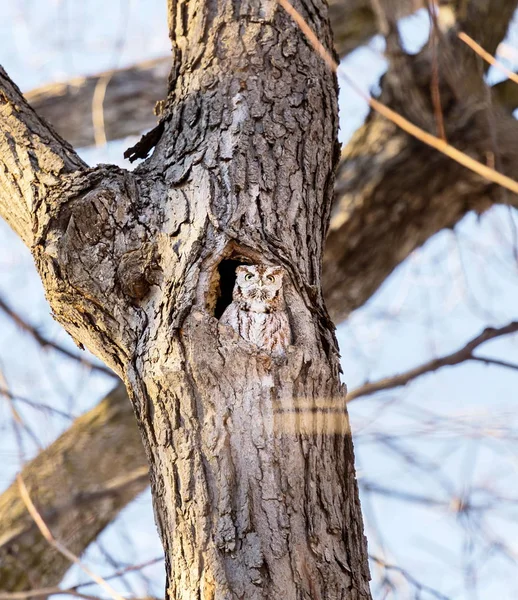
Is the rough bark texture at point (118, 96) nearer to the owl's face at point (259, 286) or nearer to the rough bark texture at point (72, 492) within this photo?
the rough bark texture at point (72, 492)

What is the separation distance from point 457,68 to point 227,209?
5.67 ft

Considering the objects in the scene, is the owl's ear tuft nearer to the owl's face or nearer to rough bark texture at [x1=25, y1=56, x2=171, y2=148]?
the owl's face

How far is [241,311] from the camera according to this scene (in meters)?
1.24

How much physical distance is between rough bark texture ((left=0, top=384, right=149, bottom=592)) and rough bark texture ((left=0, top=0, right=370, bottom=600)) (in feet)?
4.45

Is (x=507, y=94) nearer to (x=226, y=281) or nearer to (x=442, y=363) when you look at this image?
(x=442, y=363)

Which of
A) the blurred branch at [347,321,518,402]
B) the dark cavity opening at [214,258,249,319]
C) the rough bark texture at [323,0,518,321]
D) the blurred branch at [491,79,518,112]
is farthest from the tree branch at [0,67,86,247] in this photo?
the blurred branch at [491,79,518,112]

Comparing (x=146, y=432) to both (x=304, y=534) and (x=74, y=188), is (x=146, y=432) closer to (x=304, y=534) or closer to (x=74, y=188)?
(x=304, y=534)

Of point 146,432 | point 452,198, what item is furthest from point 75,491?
point 452,198

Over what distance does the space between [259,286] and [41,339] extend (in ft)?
6.56

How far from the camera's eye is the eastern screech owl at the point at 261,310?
1204mm

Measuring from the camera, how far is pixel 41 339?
9.87ft

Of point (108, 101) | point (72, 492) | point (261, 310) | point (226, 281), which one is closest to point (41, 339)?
point (72, 492)

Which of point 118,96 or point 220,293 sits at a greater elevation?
point 118,96

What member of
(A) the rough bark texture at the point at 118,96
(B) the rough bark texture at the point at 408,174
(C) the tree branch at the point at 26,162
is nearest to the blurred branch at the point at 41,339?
(B) the rough bark texture at the point at 408,174
